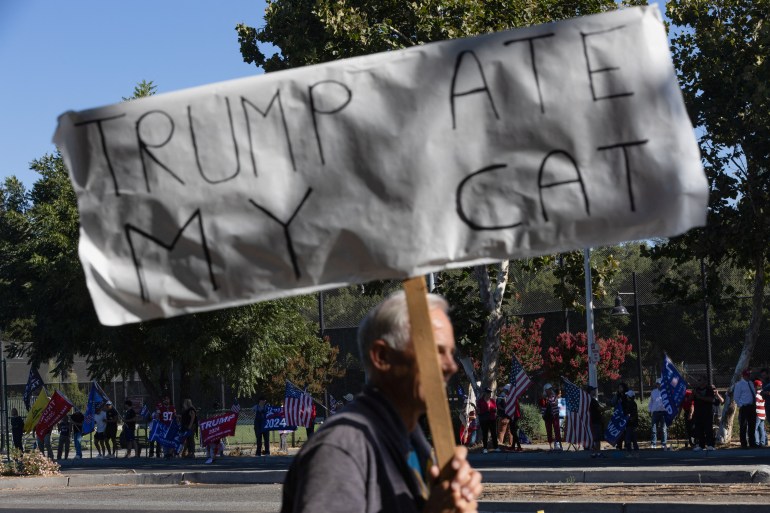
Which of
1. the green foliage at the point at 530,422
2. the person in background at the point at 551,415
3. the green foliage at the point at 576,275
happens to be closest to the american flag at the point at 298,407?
the person in background at the point at 551,415

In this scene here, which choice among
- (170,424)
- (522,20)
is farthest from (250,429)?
(522,20)

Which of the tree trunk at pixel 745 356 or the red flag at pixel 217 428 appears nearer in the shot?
the tree trunk at pixel 745 356

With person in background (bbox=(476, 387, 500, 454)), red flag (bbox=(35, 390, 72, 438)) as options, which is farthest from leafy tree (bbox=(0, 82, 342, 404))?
person in background (bbox=(476, 387, 500, 454))

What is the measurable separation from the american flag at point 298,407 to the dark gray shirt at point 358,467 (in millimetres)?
26834

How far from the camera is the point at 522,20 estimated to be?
27.2 metres

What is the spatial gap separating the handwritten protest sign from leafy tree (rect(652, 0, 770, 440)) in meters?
23.2

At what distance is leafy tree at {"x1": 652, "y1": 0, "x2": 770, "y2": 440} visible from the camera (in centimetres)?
2592

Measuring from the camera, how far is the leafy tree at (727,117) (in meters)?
25.9

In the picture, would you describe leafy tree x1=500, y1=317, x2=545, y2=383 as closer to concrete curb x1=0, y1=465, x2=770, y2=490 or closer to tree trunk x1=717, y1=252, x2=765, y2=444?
tree trunk x1=717, y1=252, x2=765, y2=444

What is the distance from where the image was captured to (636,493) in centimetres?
1523

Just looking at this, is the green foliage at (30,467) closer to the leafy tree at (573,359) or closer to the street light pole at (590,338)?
the street light pole at (590,338)

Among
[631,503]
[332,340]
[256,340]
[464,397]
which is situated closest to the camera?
[631,503]

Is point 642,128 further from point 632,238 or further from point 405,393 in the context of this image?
point 405,393

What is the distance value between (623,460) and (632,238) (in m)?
21.5
